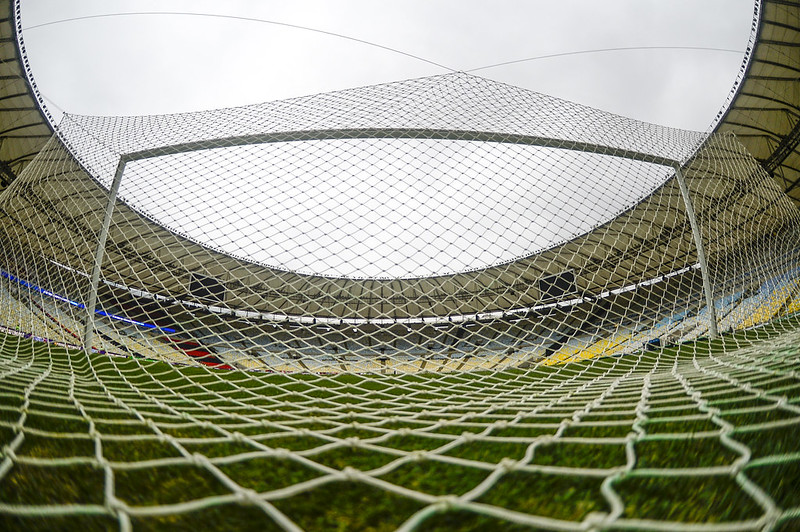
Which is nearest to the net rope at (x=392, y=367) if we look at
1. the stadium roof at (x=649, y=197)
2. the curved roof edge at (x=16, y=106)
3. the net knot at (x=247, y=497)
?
the net knot at (x=247, y=497)

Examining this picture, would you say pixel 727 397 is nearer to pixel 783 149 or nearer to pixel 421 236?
pixel 421 236

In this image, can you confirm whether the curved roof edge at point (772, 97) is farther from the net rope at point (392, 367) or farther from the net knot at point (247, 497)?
the net knot at point (247, 497)

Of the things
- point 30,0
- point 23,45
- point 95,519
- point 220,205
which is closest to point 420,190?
point 220,205

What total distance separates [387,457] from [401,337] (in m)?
1.36

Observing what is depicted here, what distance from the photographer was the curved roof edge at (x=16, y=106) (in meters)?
5.79

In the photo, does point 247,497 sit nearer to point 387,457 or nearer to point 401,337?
point 387,457

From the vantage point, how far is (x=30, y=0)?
22.0 ft

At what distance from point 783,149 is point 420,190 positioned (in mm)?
9656

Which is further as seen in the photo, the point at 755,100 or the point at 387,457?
the point at 755,100

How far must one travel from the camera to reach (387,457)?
98 cm

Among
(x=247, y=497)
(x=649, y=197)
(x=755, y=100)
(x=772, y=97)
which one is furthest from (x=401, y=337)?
(x=772, y=97)

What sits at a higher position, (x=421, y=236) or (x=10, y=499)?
(x=421, y=236)

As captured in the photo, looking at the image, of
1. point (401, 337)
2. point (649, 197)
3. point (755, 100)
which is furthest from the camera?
point (755, 100)

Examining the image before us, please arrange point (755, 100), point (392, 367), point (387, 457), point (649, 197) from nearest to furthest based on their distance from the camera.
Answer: point (387, 457)
point (392, 367)
point (649, 197)
point (755, 100)
